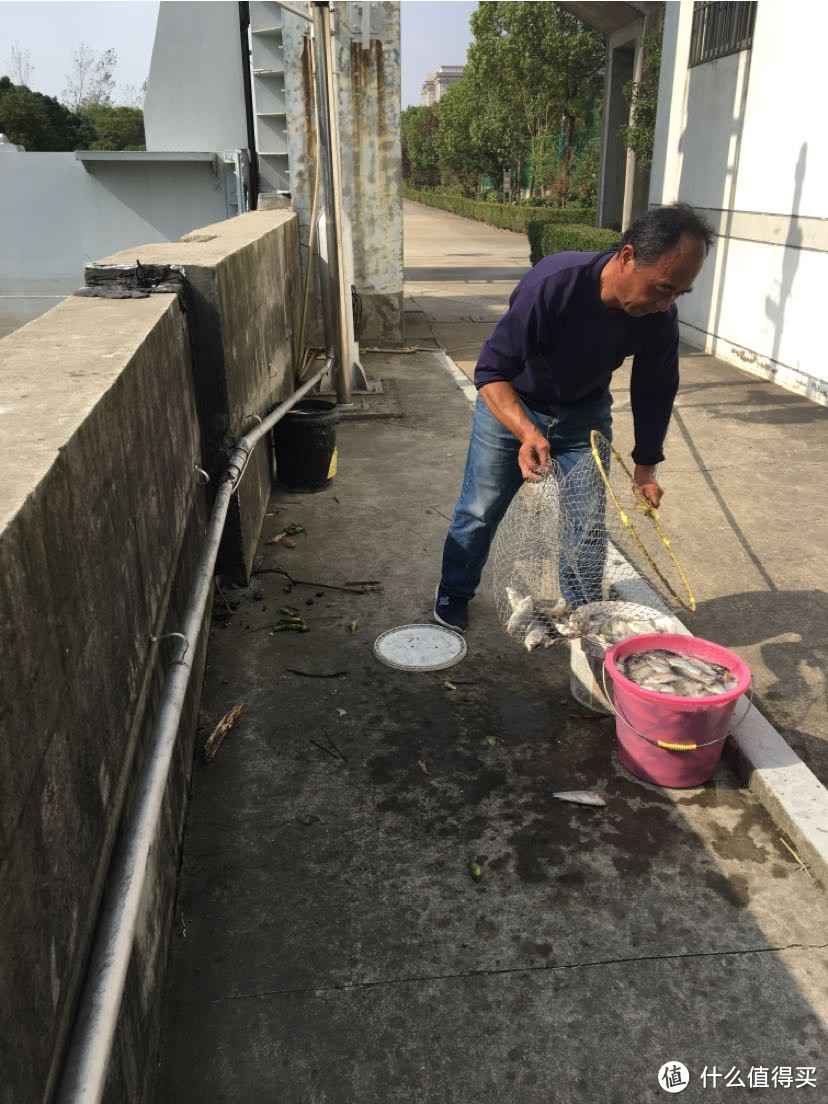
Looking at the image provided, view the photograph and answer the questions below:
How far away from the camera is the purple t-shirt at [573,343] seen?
143 inches

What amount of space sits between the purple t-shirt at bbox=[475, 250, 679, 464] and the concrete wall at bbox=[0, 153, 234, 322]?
11006 mm

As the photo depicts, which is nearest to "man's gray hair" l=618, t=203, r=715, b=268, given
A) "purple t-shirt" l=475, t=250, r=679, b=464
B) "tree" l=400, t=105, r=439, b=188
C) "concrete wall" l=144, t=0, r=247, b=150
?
"purple t-shirt" l=475, t=250, r=679, b=464

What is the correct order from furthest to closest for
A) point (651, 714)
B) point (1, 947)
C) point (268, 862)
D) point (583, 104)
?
point (583, 104) → point (651, 714) → point (268, 862) → point (1, 947)

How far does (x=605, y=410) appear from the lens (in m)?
4.25

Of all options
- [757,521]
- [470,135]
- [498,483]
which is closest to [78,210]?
[757,521]

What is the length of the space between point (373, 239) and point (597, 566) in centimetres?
747

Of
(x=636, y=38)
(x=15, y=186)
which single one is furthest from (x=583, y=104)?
(x=15, y=186)

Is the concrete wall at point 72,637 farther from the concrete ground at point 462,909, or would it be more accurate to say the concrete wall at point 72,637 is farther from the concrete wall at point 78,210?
the concrete wall at point 78,210

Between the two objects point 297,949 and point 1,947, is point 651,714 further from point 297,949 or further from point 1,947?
point 1,947

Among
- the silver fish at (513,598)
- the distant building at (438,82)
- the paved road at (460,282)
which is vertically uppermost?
the distant building at (438,82)

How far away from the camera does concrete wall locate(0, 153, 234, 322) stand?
46.5 feet

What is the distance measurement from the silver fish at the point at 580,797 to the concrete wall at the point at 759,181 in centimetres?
693

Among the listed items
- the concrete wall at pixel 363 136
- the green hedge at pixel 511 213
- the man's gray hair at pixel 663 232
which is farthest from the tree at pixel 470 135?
the man's gray hair at pixel 663 232

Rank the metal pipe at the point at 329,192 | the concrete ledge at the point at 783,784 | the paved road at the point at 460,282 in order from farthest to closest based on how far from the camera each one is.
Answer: the paved road at the point at 460,282, the metal pipe at the point at 329,192, the concrete ledge at the point at 783,784
